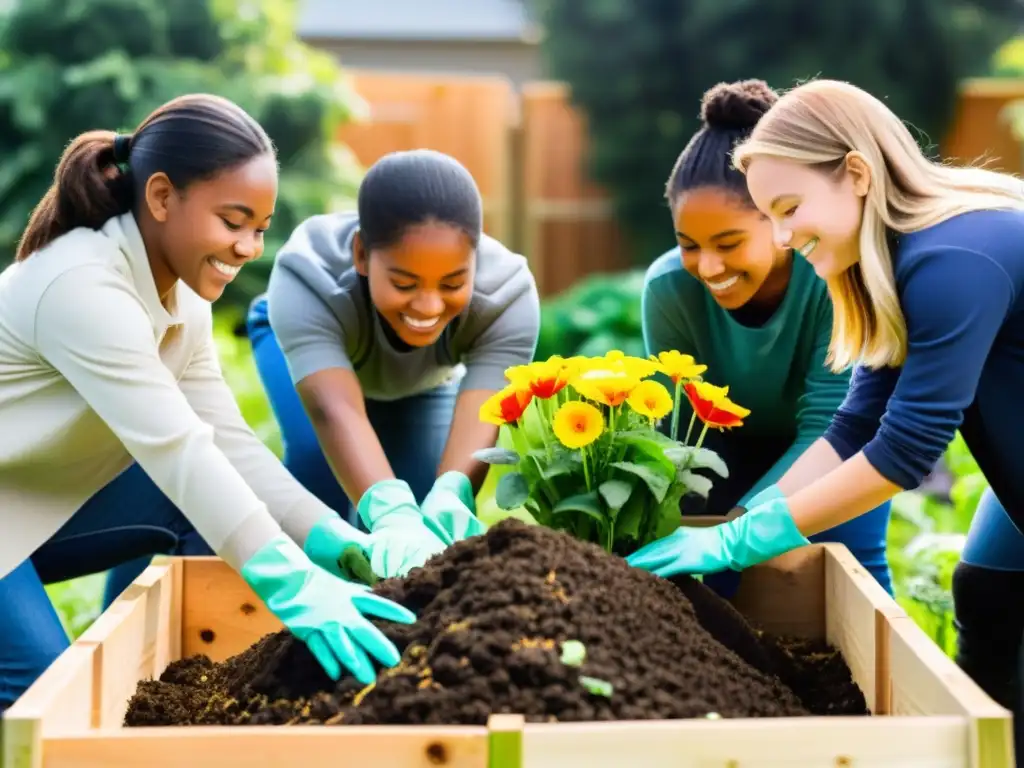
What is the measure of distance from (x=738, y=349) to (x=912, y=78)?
21.9 feet

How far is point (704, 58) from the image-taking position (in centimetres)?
884

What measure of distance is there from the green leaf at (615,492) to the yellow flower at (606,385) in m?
0.14

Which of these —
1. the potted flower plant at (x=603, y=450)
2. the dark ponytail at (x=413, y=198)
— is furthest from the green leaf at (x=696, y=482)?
the dark ponytail at (x=413, y=198)

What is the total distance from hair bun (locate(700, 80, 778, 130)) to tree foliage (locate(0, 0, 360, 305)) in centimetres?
422

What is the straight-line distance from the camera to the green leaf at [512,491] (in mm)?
2066

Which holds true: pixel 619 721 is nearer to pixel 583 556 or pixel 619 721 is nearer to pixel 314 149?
pixel 583 556

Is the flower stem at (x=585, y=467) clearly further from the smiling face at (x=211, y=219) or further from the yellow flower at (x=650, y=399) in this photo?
the smiling face at (x=211, y=219)

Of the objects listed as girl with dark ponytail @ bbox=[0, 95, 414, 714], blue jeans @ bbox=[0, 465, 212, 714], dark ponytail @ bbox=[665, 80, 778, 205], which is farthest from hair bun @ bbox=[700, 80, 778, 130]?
blue jeans @ bbox=[0, 465, 212, 714]

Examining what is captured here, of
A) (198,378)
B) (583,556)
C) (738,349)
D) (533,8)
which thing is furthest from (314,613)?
(533,8)

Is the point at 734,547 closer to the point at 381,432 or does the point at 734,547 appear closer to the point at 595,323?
the point at 381,432

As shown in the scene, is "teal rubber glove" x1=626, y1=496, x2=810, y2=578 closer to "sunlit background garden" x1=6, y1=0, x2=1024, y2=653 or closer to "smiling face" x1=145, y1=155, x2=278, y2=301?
"smiling face" x1=145, y1=155, x2=278, y2=301

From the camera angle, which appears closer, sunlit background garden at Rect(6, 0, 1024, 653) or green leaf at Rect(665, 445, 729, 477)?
green leaf at Rect(665, 445, 729, 477)

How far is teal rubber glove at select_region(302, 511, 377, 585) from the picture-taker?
215 cm

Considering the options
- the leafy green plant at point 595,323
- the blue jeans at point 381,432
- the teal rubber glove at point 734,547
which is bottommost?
the teal rubber glove at point 734,547
